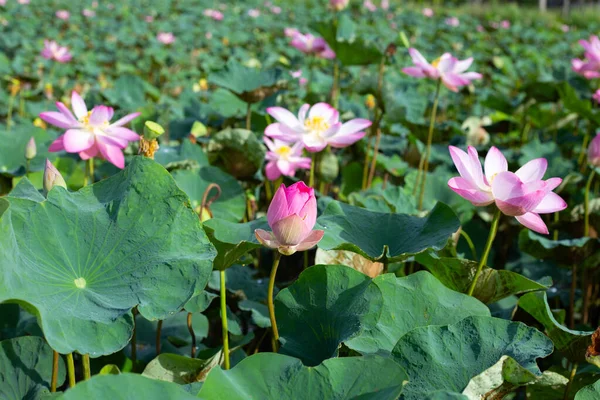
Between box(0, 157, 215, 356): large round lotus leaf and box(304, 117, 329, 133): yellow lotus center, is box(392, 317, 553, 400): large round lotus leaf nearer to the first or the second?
box(0, 157, 215, 356): large round lotus leaf

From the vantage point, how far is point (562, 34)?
8344mm

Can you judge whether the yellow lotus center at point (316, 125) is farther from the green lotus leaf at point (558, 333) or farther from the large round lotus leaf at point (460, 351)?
the large round lotus leaf at point (460, 351)

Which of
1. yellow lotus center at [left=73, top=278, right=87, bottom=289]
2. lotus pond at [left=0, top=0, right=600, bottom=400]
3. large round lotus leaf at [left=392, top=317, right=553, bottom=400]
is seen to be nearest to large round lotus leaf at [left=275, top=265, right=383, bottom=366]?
lotus pond at [left=0, top=0, right=600, bottom=400]

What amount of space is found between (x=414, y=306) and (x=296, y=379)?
0.87ft

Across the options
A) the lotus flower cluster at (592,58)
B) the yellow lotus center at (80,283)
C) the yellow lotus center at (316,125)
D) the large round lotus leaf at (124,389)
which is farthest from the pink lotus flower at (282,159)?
the lotus flower cluster at (592,58)

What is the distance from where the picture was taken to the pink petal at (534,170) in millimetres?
964

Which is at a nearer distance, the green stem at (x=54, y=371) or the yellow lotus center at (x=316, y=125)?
the green stem at (x=54, y=371)

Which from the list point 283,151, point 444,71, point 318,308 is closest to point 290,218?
point 318,308

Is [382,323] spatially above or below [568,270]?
above

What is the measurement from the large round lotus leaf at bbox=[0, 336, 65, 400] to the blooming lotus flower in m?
0.63

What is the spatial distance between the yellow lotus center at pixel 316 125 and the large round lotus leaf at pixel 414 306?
20.4 inches

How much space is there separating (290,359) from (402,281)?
26 centimetres

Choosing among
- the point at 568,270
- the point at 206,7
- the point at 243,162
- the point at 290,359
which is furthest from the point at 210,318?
the point at 206,7

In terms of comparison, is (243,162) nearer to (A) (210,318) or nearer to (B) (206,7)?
(A) (210,318)
